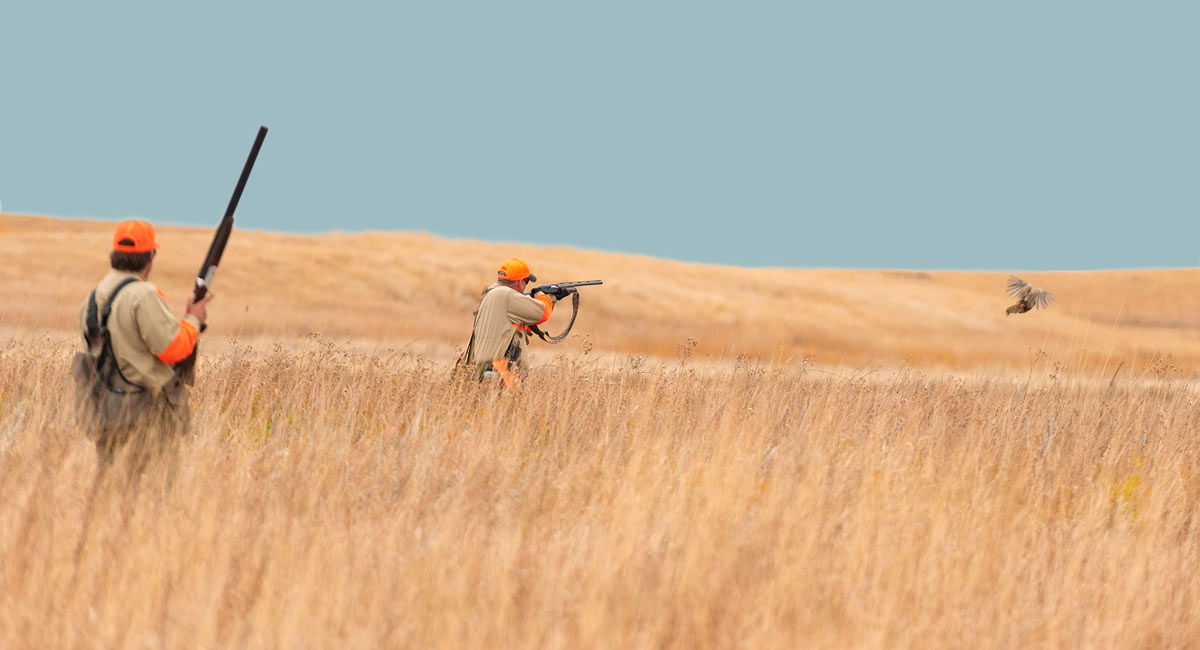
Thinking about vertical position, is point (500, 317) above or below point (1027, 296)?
below

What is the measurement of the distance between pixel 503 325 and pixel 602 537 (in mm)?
4486

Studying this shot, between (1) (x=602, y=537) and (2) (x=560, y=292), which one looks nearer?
(1) (x=602, y=537)

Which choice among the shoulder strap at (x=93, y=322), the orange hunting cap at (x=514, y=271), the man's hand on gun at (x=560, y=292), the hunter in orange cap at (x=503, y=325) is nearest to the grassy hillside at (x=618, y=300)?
the man's hand on gun at (x=560, y=292)

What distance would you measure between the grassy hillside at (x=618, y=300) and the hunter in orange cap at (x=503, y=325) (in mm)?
14745

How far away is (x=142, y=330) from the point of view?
5.05 m

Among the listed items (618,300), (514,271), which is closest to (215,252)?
(514,271)

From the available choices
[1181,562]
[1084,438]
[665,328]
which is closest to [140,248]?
[1181,562]

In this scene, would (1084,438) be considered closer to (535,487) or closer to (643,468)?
(643,468)

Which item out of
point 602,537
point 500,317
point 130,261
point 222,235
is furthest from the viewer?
point 500,317

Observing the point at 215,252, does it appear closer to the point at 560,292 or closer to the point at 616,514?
the point at 616,514

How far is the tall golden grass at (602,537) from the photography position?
3.86 metres

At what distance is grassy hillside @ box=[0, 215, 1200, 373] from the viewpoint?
3167 cm

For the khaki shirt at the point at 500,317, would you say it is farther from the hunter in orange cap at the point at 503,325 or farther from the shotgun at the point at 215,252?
the shotgun at the point at 215,252

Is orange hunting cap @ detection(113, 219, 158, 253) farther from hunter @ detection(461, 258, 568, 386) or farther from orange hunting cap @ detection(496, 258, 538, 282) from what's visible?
orange hunting cap @ detection(496, 258, 538, 282)
